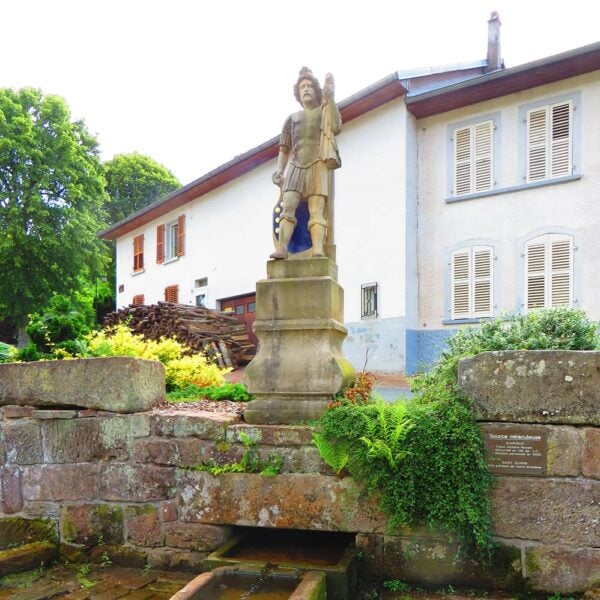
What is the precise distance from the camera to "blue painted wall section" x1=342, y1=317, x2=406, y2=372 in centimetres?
1120

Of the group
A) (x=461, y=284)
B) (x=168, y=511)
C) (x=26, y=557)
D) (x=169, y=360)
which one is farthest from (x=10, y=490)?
(x=461, y=284)

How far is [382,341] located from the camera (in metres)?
11.5

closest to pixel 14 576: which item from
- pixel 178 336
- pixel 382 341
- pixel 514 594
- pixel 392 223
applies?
pixel 514 594

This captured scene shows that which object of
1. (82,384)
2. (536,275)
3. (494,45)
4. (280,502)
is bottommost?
(280,502)

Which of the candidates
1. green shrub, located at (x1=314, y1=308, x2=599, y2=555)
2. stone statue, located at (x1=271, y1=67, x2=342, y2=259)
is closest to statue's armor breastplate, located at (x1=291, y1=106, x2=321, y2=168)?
stone statue, located at (x1=271, y1=67, x2=342, y2=259)

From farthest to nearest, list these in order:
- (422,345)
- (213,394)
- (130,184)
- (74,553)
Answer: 1. (130,184)
2. (422,345)
3. (213,394)
4. (74,553)

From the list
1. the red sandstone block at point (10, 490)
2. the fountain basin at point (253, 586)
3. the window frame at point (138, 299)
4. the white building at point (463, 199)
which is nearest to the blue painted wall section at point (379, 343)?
the white building at point (463, 199)

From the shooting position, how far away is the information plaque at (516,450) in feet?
11.2

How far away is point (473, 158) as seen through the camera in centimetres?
1119

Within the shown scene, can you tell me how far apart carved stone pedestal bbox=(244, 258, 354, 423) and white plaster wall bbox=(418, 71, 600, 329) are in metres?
7.26

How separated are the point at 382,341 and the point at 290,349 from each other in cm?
755

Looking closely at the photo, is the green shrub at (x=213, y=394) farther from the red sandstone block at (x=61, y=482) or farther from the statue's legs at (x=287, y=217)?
the statue's legs at (x=287, y=217)

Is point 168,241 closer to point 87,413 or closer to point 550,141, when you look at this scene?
point 550,141

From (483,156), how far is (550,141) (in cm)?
125
